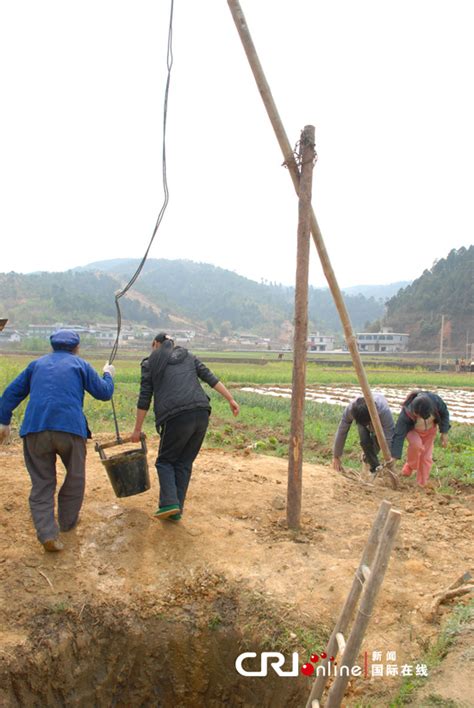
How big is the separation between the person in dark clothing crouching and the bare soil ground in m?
0.37

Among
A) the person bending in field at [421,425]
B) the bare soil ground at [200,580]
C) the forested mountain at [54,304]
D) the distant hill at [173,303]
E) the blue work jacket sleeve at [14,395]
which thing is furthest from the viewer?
the distant hill at [173,303]

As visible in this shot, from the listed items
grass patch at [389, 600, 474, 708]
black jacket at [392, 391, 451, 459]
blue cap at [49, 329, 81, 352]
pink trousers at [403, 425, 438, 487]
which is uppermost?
blue cap at [49, 329, 81, 352]

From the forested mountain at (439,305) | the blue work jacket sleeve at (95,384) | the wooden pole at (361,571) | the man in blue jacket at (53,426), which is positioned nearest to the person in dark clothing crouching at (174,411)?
the blue work jacket sleeve at (95,384)

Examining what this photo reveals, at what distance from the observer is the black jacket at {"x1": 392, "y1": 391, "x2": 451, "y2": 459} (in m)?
5.79

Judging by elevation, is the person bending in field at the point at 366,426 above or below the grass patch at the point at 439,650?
above

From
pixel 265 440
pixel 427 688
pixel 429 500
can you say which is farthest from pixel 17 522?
pixel 265 440

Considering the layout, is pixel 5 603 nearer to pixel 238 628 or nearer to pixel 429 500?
pixel 238 628

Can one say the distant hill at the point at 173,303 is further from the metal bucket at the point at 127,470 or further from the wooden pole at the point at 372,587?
the wooden pole at the point at 372,587

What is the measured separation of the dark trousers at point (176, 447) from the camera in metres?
4.05

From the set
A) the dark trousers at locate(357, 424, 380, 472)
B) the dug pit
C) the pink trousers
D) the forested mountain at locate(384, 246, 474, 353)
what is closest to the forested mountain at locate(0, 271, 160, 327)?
the forested mountain at locate(384, 246, 474, 353)

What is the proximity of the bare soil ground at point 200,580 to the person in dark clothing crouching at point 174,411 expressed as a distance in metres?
0.37

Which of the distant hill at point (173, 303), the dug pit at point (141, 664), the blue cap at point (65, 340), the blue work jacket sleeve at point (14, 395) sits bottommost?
the dug pit at point (141, 664)

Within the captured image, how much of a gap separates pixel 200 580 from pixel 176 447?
991 mm

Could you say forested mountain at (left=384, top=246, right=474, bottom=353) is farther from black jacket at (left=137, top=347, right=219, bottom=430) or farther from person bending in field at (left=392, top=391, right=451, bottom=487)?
black jacket at (left=137, top=347, right=219, bottom=430)
